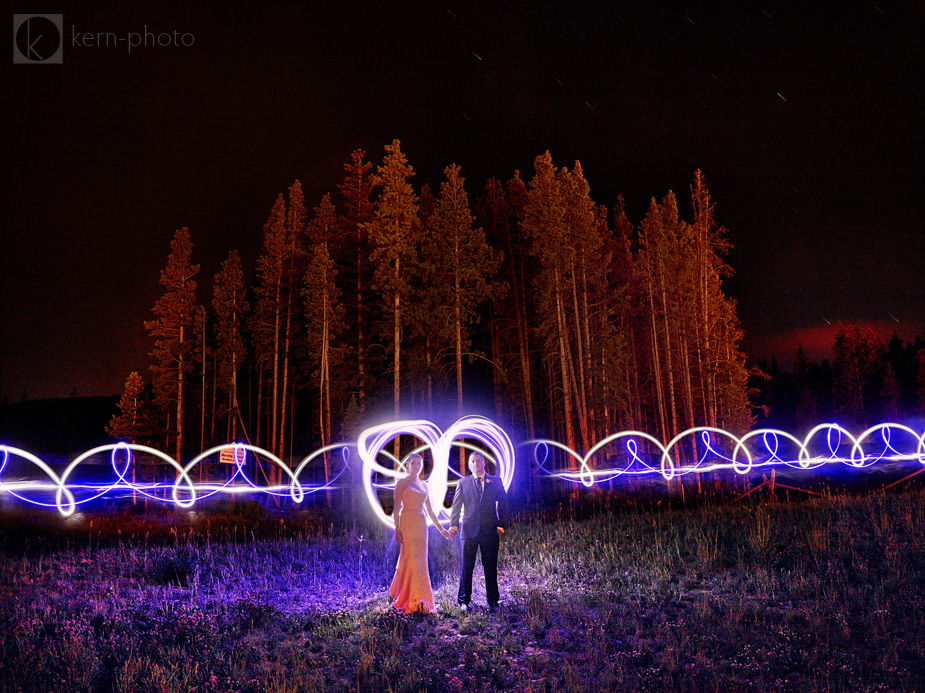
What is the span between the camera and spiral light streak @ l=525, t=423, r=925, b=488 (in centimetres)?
2352

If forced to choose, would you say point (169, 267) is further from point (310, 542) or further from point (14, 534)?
point (310, 542)

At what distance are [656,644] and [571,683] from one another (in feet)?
5.76

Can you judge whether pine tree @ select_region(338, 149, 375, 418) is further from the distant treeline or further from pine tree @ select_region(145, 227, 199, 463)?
the distant treeline

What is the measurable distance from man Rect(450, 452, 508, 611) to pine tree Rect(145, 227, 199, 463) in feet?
111

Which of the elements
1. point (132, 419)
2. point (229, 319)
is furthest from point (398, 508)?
point (132, 419)

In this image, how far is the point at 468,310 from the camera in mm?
29938

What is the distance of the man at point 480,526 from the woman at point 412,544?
0.45 m

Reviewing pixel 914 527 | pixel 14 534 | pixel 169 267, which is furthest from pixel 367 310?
pixel 914 527

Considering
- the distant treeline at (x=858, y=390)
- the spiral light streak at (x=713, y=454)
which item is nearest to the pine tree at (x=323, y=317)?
the spiral light streak at (x=713, y=454)

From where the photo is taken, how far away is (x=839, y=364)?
79438 millimetres

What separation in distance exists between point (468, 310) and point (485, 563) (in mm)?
20616

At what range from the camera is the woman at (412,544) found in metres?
9.66

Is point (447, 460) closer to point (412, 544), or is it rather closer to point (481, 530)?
point (481, 530)

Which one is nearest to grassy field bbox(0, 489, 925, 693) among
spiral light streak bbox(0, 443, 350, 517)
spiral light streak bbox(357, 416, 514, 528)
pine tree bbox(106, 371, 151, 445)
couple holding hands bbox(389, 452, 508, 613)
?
couple holding hands bbox(389, 452, 508, 613)
